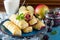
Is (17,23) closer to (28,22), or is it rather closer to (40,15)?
(28,22)

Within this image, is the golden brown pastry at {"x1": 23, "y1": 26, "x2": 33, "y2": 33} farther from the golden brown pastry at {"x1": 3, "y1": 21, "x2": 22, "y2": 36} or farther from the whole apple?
the whole apple

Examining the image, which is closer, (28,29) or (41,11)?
(28,29)

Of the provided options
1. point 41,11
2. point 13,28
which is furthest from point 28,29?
point 41,11

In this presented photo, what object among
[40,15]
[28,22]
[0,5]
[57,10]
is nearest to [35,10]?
[40,15]

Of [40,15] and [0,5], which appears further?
[0,5]

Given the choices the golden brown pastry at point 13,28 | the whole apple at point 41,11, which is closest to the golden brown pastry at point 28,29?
the golden brown pastry at point 13,28

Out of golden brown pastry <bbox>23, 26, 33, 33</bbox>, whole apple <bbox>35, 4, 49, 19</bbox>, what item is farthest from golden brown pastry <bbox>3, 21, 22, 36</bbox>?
whole apple <bbox>35, 4, 49, 19</bbox>

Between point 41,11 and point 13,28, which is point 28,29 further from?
point 41,11

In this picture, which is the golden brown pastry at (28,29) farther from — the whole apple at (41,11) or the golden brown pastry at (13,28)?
the whole apple at (41,11)
